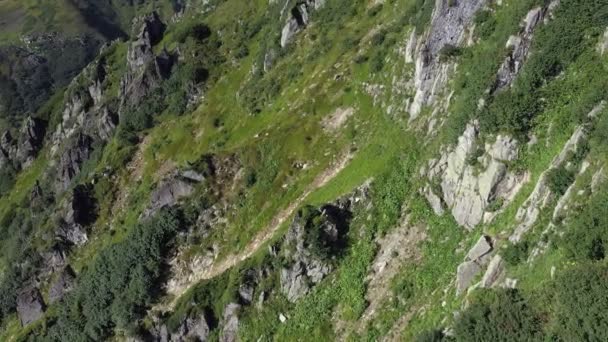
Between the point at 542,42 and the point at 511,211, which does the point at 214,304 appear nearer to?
the point at 511,211

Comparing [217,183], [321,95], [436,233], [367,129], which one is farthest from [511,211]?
[217,183]

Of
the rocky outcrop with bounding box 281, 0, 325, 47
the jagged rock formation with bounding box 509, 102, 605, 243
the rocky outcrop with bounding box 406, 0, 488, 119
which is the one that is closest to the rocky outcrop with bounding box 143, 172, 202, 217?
the rocky outcrop with bounding box 281, 0, 325, 47

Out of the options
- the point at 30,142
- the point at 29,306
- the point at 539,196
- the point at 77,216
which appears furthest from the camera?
the point at 30,142

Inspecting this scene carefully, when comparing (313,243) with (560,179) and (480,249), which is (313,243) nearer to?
(480,249)

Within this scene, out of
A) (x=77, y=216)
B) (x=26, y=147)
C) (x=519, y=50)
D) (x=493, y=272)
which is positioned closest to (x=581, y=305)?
(x=493, y=272)

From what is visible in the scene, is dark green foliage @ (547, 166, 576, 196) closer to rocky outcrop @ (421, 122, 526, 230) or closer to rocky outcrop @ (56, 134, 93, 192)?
rocky outcrop @ (421, 122, 526, 230)
